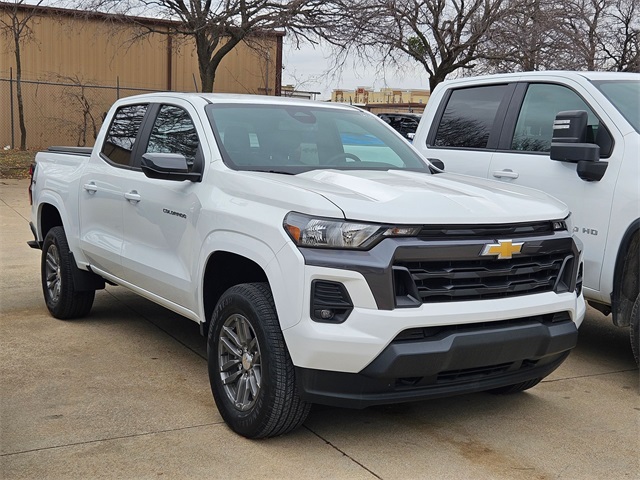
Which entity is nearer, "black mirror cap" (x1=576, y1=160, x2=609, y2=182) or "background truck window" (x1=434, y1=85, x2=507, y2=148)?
"black mirror cap" (x1=576, y1=160, x2=609, y2=182)

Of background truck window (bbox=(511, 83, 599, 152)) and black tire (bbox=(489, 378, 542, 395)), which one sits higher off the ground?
background truck window (bbox=(511, 83, 599, 152))

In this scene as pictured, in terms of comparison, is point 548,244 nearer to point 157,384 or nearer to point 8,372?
point 157,384

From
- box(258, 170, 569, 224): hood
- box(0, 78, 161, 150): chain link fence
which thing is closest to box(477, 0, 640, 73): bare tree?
box(0, 78, 161, 150): chain link fence

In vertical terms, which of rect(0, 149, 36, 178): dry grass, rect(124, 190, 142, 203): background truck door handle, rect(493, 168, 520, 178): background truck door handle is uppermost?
rect(493, 168, 520, 178): background truck door handle

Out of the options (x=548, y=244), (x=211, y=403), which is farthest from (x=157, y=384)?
(x=548, y=244)

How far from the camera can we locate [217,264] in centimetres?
435

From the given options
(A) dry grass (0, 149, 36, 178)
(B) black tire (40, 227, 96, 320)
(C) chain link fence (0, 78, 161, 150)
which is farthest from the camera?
(C) chain link fence (0, 78, 161, 150)

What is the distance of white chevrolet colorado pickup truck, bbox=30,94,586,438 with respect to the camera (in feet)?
11.4

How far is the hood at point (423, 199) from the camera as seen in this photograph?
358cm

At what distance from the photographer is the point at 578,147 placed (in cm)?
509

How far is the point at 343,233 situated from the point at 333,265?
169 millimetres

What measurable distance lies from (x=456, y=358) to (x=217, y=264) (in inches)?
59.5

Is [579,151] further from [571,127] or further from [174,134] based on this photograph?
[174,134]

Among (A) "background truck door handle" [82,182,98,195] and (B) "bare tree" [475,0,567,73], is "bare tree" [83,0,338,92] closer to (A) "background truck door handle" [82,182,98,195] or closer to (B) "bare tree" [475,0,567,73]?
(B) "bare tree" [475,0,567,73]
